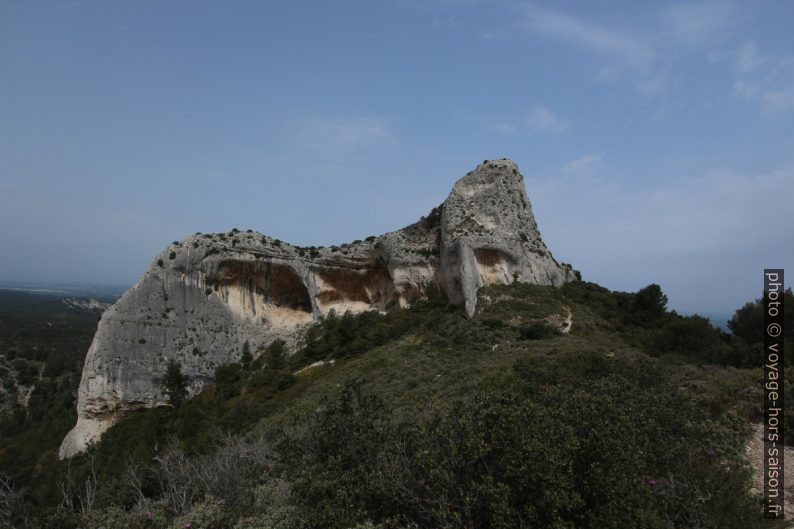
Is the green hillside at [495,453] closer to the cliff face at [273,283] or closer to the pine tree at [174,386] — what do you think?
the pine tree at [174,386]

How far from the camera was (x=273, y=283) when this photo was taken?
3772 centimetres

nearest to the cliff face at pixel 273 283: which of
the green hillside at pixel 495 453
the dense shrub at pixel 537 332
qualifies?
the dense shrub at pixel 537 332

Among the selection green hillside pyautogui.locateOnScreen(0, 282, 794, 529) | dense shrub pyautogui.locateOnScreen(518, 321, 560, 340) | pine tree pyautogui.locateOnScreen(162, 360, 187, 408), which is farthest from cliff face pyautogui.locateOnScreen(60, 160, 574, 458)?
green hillside pyautogui.locateOnScreen(0, 282, 794, 529)

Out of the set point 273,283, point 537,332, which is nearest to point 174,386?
point 273,283

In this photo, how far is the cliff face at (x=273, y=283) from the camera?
3134 centimetres

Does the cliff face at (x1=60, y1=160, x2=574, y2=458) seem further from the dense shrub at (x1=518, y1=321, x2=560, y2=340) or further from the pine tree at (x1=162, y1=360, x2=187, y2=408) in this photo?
the dense shrub at (x1=518, y1=321, x2=560, y2=340)

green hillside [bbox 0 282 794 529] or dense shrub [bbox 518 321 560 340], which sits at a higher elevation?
dense shrub [bbox 518 321 560 340]

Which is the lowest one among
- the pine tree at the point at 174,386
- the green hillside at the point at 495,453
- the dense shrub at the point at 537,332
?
the pine tree at the point at 174,386

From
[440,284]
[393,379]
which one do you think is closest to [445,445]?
[393,379]

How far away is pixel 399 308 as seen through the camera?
115ft

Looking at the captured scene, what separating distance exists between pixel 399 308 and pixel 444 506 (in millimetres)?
28559

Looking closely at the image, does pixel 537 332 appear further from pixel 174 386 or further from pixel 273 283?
pixel 174 386

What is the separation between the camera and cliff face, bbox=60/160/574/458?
31.3 meters

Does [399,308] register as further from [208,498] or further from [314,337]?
[208,498]
